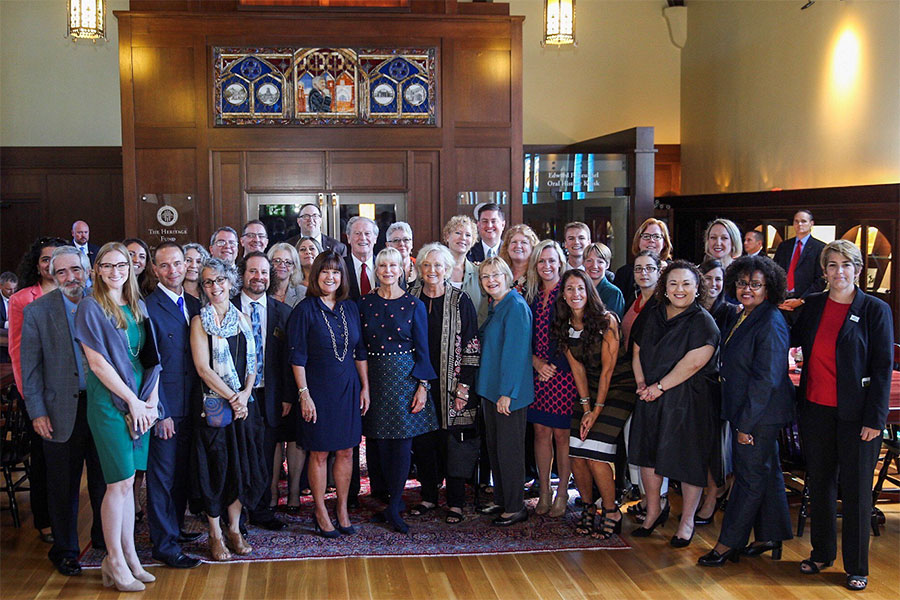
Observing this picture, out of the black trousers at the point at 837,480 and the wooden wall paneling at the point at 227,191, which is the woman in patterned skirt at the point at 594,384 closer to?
the black trousers at the point at 837,480

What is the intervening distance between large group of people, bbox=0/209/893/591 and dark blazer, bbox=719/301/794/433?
0.01 m

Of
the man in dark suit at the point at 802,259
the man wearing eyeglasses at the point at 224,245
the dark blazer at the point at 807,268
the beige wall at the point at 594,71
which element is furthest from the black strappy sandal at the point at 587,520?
the beige wall at the point at 594,71

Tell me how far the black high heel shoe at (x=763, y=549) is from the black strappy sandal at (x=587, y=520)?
821 mm

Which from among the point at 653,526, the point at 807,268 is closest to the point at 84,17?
the point at 653,526

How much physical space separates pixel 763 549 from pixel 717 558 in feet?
0.96

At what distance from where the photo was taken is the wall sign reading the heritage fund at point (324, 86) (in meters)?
9.17

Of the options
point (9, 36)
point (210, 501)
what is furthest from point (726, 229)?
point (9, 36)

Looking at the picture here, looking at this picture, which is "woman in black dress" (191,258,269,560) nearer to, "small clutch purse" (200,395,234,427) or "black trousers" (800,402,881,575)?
"small clutch purse" (200,395,234,427)

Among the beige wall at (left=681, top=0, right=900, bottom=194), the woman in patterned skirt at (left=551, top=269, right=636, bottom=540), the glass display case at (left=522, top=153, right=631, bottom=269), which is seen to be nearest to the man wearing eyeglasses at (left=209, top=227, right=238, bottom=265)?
the woman in patterned skirt at (left=551, top=269, right=636, bottom=540)

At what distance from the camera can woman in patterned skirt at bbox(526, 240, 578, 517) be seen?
479 cm

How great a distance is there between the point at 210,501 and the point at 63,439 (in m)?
0.77

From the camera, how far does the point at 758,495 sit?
13.9 ft

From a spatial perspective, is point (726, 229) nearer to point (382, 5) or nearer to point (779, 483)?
point (779, 483)

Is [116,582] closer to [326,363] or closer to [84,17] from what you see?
[326,363]
